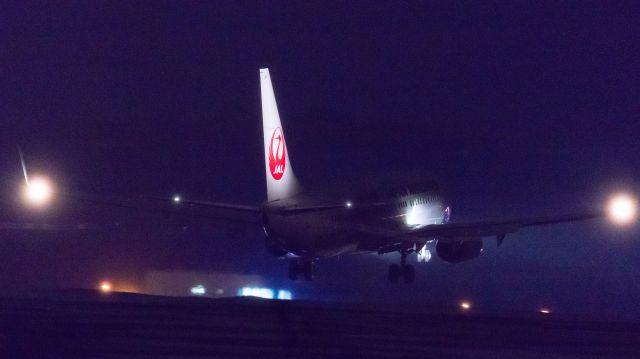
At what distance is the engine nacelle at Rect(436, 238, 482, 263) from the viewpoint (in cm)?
4625

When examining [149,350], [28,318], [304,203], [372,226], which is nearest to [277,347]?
[149,350]

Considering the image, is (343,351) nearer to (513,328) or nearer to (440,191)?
(513,328)

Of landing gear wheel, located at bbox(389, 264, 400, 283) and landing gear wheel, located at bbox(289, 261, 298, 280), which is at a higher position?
landing gear wheel, located at bbox(389, 264, 400, 283)

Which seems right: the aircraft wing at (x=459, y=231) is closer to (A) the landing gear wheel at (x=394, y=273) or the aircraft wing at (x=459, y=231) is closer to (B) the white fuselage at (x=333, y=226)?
(B) the white fuselage at (x=333, y=226)

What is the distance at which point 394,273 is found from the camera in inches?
1806

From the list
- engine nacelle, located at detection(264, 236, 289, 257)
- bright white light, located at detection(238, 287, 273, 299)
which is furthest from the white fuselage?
bright white light, located at detection(238, 287, 273, 299)

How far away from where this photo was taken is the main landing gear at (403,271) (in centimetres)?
4547

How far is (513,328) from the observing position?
63.8 ft

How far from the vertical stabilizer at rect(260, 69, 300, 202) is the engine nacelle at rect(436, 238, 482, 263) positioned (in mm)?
10189

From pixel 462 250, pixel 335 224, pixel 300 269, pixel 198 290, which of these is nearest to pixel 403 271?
pixel 462 250

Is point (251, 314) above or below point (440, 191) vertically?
below

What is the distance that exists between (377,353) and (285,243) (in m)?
23.9

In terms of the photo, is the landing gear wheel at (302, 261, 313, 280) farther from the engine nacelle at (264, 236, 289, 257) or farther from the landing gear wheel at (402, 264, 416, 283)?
the landing gear wheel at (402, 264, 416, 283)

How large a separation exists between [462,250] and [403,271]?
3.23 m
